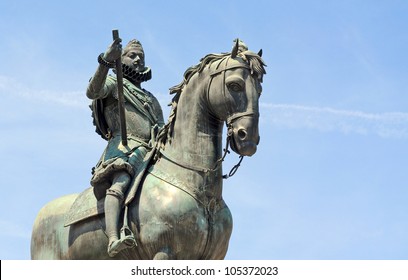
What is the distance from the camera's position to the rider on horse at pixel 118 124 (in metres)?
19.8

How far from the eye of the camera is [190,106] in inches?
793

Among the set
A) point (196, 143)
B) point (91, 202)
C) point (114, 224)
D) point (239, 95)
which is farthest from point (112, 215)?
point (239, 95)

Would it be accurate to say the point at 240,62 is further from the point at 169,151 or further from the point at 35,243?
the point at 35,243

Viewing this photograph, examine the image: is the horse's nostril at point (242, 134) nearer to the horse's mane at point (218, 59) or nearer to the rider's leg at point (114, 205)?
the horse's mane at point (218, 59)

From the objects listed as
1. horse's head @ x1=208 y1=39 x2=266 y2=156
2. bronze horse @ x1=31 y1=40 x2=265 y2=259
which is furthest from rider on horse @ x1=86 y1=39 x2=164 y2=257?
horse's head @ x1=208 y1=39 x2=266 y2=156

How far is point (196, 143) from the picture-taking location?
20000 mm

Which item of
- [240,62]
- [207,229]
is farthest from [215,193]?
[240,62]

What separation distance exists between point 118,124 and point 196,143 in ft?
5.13

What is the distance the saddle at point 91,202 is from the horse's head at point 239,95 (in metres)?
1.24

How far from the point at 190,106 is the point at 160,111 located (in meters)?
1.59

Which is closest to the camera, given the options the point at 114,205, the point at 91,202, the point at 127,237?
the point at 127,237

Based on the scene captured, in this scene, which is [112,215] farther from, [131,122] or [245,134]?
[245,134]
